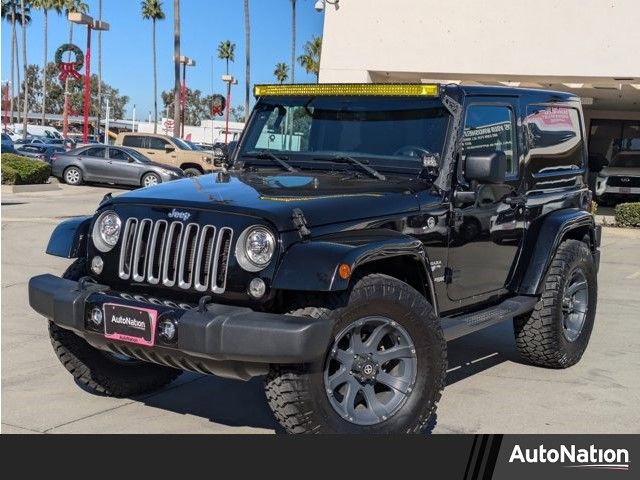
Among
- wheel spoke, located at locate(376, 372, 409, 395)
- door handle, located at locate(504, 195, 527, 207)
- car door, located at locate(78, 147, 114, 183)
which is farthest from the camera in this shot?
car door, located at locate(78, 147, 114, 183)

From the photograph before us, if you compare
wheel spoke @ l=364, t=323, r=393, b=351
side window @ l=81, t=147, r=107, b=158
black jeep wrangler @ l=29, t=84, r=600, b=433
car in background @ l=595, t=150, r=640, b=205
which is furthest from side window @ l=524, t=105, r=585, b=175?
side window @ l=81, t=147, r=107, b=158

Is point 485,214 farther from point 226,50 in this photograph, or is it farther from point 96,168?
point 226,50

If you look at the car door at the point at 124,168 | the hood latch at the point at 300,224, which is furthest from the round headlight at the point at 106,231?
the car door at the point at 124,168

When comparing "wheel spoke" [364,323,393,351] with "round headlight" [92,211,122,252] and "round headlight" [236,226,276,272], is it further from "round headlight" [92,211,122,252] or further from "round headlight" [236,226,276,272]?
"round headlight" [92,211,122,252]

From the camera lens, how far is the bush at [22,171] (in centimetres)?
2189

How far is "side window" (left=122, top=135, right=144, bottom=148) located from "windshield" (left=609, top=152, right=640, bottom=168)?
14458mm

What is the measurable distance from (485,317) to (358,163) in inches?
48.6

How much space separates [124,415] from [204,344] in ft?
4.59

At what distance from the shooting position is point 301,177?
5.13m

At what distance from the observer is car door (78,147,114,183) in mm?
25281

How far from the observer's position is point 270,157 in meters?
5.61

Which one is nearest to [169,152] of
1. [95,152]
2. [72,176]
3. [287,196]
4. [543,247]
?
[95,152]

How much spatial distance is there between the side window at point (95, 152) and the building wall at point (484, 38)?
7862 millimetres

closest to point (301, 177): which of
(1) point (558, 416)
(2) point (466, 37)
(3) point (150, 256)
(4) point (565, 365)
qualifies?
(3) point (150, 256)
